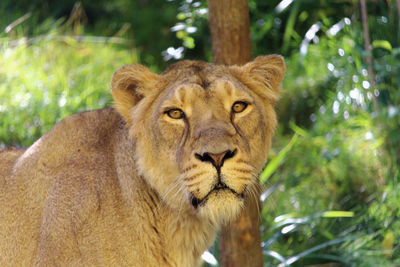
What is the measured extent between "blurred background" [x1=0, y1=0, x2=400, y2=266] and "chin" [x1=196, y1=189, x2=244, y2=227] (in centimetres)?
184

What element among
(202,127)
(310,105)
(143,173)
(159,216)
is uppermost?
(202,127)

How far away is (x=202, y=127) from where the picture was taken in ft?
10.8

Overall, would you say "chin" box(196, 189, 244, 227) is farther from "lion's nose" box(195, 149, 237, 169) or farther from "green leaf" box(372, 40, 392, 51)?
"green leaf" box(372, 40, 392, 51)

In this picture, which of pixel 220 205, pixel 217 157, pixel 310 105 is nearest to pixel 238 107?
pixel 217 157

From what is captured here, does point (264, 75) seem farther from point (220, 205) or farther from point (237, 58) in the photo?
point (220, 205)

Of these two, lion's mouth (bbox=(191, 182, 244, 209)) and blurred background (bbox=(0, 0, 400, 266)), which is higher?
lion's mouth (bbox=(191, 182, 244, 209))

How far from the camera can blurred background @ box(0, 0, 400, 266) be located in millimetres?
5801

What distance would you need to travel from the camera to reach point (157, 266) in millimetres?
3475

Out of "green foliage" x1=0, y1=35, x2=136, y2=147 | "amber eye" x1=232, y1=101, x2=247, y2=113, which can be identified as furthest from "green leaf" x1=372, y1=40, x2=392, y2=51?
"amber eye" x1=232, y1=101, x2=247, y2=113

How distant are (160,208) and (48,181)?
65cm

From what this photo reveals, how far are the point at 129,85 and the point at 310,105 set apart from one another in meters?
4.92

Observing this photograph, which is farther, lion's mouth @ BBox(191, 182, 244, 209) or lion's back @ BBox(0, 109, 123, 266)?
lion's back @ BBox(0, 109, 123, 266)

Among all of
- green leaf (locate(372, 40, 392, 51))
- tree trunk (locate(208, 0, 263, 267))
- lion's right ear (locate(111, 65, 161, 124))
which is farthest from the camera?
green leaf (locate(372, 40, 392, 51))

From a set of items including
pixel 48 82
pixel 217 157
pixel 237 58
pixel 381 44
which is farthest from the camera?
pixel 48 82
